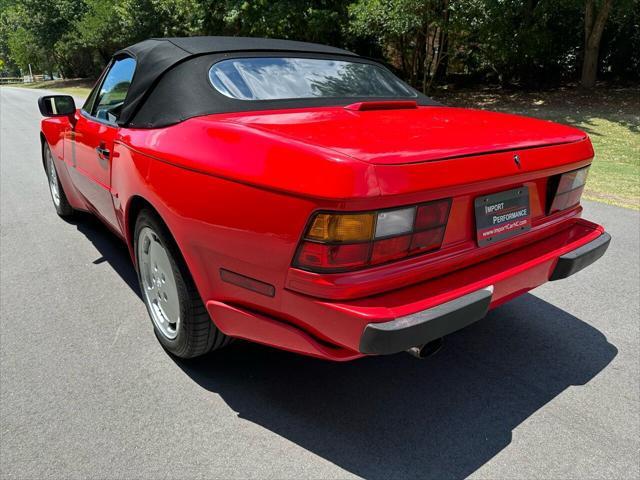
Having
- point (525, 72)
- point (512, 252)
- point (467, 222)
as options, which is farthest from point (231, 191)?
point (525, 72)

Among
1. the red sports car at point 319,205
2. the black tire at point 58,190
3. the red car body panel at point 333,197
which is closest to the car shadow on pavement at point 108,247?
the black tire at point 58,190

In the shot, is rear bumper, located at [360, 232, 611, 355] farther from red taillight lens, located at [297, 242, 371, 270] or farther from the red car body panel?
red taillight lens, located at [297, 242, 371, 270]

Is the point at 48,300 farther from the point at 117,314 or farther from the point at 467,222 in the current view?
the point at 467,222

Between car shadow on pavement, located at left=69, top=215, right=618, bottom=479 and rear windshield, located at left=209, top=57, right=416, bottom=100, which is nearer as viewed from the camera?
car shadow on pavement, located at left=69, top=215, right=618, bottom=479

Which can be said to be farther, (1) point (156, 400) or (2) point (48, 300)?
(2) point (48, 300)

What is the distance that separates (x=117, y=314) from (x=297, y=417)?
149 cm

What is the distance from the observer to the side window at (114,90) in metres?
3.05

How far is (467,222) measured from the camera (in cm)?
200

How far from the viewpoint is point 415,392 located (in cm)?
238

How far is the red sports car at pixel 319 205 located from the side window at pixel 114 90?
0.10 meters

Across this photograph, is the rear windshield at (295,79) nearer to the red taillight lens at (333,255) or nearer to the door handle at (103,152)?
the door handle at (103,152)

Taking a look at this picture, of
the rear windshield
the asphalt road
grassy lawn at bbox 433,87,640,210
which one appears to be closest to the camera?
the asphalt road

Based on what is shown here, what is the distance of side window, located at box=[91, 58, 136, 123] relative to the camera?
3051mm

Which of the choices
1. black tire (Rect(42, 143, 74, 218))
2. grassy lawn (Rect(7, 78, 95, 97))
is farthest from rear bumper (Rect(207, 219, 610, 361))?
grassy lawn (Rect(7, 78, 95, 97))
